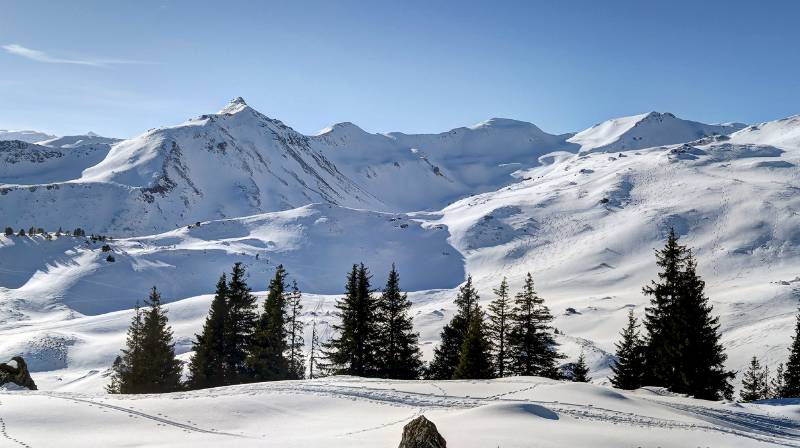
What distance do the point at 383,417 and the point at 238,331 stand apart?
2094cm

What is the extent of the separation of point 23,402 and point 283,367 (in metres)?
19.4

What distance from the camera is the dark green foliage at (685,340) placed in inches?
1340

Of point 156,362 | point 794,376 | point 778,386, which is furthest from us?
point 778,386

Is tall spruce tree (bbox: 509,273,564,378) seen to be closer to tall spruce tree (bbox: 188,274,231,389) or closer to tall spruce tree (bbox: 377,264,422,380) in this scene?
tall spruce tree (bbox: 377,264,422,380)

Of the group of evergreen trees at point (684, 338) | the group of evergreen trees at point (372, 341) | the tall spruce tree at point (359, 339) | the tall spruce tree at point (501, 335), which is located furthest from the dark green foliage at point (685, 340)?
the tall spruce tree at point (359, 339)

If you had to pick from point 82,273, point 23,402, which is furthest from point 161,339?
point 82,273

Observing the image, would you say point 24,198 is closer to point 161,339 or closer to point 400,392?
point 161,339

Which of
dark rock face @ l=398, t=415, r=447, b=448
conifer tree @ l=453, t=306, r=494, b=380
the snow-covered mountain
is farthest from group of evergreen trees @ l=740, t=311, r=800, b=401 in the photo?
dark rock face @ l=398, t=415, r=447, b=448

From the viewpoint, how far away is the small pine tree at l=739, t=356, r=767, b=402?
47.0 metres

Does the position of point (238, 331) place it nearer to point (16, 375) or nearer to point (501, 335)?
point (16, 375)

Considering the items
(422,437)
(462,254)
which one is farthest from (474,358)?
(462,254)

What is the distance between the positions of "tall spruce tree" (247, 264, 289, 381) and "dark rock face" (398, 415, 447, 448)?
2524 centimetres

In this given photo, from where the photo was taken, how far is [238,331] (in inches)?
1609

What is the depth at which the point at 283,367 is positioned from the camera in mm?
41000
